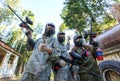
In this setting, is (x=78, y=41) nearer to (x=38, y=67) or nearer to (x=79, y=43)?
(x=79, y=43)

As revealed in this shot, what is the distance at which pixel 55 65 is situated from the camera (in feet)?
10.9

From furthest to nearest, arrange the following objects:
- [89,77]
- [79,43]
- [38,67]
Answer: [79,43] → [89,77] → [38,67]

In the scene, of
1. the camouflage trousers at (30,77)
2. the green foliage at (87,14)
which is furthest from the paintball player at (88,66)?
the green foliage at (87,14)

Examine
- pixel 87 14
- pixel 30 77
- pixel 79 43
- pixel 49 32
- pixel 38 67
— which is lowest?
pixel 30 77

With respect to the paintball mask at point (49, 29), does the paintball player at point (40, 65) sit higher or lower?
lower

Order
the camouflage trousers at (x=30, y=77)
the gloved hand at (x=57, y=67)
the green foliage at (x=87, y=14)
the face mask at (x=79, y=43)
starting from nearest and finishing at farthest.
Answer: the camouflage trousers at (x=30, y=77) < the gloved hand at (x=57, y=67) < the face mask at (x=79, y=43) < the green foliage at (x=87, y=14)

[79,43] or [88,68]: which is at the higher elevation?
[79,43]

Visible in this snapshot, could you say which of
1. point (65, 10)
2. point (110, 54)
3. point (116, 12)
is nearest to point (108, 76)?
point (110, 54)

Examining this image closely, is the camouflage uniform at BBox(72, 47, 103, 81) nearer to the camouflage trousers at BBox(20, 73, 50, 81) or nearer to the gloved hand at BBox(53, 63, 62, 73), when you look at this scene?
the gloved hand at BBox(53, 63, 62, 73)

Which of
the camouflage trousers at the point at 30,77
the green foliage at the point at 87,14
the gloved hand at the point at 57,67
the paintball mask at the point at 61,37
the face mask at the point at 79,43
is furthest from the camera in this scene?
the green foliage at the point at 87,14

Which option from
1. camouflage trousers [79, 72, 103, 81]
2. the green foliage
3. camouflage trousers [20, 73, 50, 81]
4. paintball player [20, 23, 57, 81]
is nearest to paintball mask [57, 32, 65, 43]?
paintball player [20, 23, 57, 81]

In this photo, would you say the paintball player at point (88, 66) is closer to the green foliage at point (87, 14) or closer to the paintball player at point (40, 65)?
the paintball player at point (40, 65)

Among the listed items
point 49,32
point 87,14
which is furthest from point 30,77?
point 87,14

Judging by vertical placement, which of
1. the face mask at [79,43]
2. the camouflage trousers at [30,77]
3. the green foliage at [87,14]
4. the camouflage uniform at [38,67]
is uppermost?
the green foliage at [87,14]
